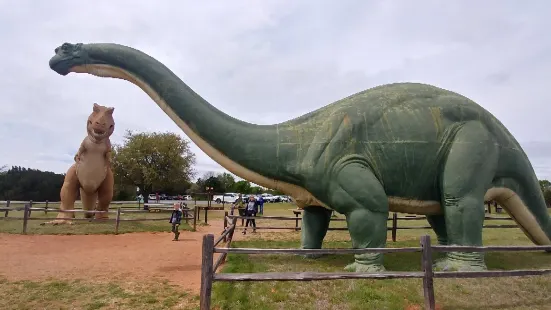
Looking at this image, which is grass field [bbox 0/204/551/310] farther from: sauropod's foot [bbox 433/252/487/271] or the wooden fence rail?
the wooden fence rail

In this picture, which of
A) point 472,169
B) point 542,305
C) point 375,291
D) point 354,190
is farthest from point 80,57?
point 542,305

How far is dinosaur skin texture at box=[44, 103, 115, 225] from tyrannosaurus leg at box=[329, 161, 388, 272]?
427 inches

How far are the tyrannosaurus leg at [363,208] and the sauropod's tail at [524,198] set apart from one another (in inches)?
77.2

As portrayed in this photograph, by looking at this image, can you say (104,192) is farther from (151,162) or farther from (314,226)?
(151,162)

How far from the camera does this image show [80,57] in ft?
19.5

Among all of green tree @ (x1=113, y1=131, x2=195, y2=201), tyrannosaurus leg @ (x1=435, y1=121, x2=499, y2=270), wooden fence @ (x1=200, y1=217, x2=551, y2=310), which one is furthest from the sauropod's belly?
green tree @ (x1=113, y1=131, x2=195, y2=201)

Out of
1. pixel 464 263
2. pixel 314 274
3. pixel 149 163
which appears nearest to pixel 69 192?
pixel 314 274

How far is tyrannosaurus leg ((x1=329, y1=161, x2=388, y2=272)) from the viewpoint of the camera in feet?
18.6

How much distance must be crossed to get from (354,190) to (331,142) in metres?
0.81

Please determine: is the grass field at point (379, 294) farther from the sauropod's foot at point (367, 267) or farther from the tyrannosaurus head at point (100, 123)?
the tyrannosaurus head at point (100, 123)

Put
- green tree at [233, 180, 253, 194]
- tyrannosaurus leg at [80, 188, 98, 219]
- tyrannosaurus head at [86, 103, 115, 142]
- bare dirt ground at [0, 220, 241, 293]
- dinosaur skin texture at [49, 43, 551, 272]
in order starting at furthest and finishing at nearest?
1. green tree at [233, 180, 253, 194]
2. tyrannosaurus leg at [80, 188, 98, 219]
3. tyrannosaurus head at [86, 103, 115, 142]
4. bare dirt ground at [0, 220, 241, 293]
5. dinosaur skin texture at [49, 43, 551, 272]

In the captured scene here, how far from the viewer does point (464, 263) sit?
234 inches

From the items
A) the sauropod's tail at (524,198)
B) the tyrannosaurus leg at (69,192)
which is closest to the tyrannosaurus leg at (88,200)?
the tyrannosaurus leg at (69,192)

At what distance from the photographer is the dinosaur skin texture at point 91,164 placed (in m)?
14.1
